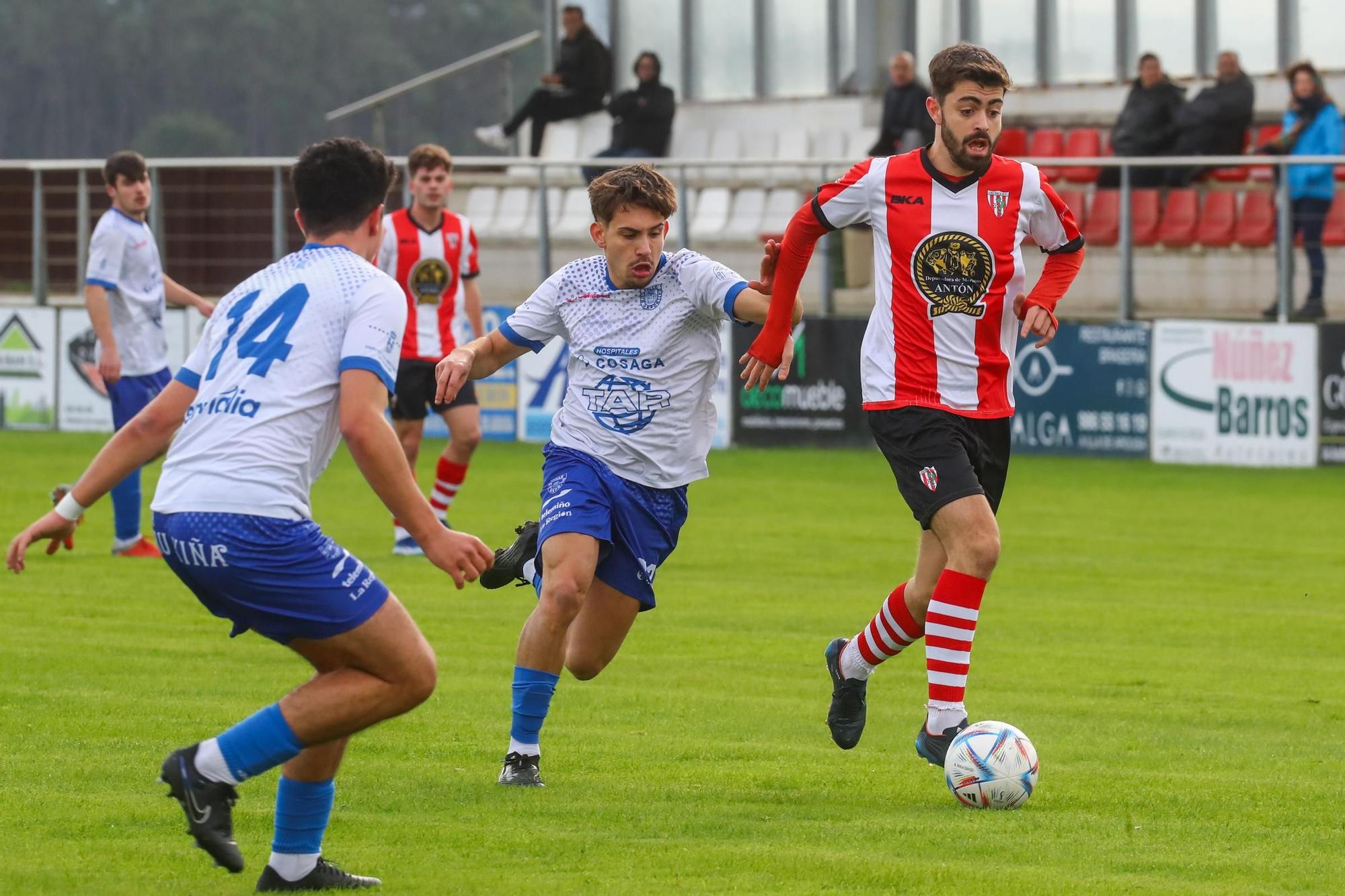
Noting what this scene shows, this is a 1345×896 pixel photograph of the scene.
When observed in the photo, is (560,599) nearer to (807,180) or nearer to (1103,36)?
(807,180)

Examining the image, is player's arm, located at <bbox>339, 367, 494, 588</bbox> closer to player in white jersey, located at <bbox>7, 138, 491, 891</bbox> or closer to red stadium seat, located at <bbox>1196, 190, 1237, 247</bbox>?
player in white jersey, located at <bbox>7, 138, 491, 891</bbox>

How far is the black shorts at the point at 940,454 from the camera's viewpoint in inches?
255

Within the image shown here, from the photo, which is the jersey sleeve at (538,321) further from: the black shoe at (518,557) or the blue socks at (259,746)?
the blue socks at (259,746)

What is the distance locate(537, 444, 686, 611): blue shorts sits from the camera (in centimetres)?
653

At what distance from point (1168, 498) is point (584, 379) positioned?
33.1 feet

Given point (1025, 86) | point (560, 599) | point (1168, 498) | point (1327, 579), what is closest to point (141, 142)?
point (1025, 86)

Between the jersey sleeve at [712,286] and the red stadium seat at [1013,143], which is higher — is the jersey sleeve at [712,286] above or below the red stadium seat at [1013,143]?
below

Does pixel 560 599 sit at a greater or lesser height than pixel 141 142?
lesser

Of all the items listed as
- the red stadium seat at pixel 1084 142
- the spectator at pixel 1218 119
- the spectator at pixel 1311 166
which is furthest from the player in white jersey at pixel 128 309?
the red stadium seat at pixel 1084 142

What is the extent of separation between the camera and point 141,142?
59.3 metres

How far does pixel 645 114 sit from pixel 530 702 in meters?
16.9

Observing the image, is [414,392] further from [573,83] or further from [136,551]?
[573,83]

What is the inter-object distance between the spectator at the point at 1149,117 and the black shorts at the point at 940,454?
13.3 meters

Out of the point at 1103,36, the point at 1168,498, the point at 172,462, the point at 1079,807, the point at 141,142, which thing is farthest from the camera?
the point at 141,142
